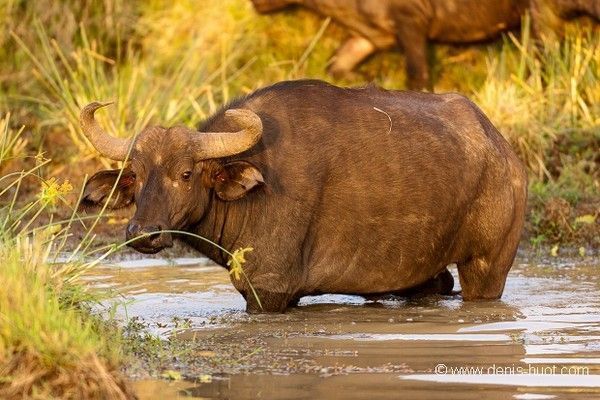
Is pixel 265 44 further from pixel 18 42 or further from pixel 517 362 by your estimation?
pixel 517 362

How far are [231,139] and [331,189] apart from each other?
902 millimetres

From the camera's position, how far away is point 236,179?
32.5 ft

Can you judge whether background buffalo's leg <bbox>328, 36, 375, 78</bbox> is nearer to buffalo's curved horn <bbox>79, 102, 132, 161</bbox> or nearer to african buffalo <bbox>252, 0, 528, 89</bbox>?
african buffalo <bbox>252, 0, 528, 89</bbox>

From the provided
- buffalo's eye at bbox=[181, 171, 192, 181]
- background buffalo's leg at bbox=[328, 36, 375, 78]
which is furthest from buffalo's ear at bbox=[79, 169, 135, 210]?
background buffalo's leg at bbox=[328, 36, 375, 78]

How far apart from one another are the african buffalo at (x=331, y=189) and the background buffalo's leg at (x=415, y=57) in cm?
619

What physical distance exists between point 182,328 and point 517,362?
7.37ft

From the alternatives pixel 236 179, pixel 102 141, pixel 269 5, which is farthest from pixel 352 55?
pixel 236 179

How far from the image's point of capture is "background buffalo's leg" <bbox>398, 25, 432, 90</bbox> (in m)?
17.4

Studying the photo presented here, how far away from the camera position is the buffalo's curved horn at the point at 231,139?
31.8 feet

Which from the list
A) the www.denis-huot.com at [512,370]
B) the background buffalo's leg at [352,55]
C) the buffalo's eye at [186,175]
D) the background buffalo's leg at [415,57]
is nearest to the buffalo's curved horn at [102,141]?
the buffalo's eye at [186,175]

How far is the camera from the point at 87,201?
1021 centimetres

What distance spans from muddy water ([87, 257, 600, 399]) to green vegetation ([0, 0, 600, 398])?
5.02 ft

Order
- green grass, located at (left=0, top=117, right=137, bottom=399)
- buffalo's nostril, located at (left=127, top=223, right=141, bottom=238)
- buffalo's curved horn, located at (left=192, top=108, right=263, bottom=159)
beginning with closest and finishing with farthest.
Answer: green grass, located at (left=0, top=117, right=137, bottom=399)
buffalo's nostril, located at (left=127, top=223, right=141, bottom=238)
buffalo's curved horn, located at (left=192, top=108, right=263, bottom=159)

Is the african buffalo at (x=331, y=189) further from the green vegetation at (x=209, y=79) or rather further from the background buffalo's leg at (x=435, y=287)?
the green vegetation at (x=209, y=79)
